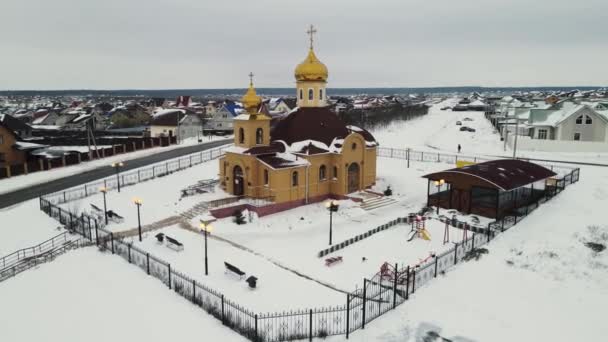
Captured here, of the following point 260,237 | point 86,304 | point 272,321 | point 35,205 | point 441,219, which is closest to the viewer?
point 272,321

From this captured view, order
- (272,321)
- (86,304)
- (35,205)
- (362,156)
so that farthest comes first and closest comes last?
(362,156)
(35,205)
(86,304)
(272,321)

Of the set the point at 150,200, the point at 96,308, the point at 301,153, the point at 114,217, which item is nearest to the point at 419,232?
the point at 301,153

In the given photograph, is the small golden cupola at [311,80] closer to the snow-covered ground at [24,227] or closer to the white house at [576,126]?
the snow-covered ground at [24,227]

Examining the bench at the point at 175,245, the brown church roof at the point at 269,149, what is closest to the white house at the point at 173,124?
the brown church roof at the point at 269,149

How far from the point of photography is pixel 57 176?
3553cm

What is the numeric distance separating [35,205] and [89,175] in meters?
9.73

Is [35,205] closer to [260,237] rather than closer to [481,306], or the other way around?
[260,237]

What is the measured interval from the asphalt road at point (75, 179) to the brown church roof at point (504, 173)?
83.8 ft

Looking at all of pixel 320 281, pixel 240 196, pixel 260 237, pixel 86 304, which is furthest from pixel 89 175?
pixel 320 281

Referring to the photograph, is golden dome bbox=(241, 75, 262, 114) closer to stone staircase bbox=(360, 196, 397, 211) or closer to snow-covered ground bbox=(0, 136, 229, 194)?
stone staircase bbox=(360, 196, 397, 211)

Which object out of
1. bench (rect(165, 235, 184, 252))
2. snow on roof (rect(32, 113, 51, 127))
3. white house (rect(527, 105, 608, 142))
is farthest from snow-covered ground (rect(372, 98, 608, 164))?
snow on roof (rect(32, 113, 51, 127))

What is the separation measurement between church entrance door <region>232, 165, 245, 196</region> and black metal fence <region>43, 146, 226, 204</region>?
714 cm

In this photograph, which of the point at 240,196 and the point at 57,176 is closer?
the point at 240,196

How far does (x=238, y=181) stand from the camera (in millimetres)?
26844
